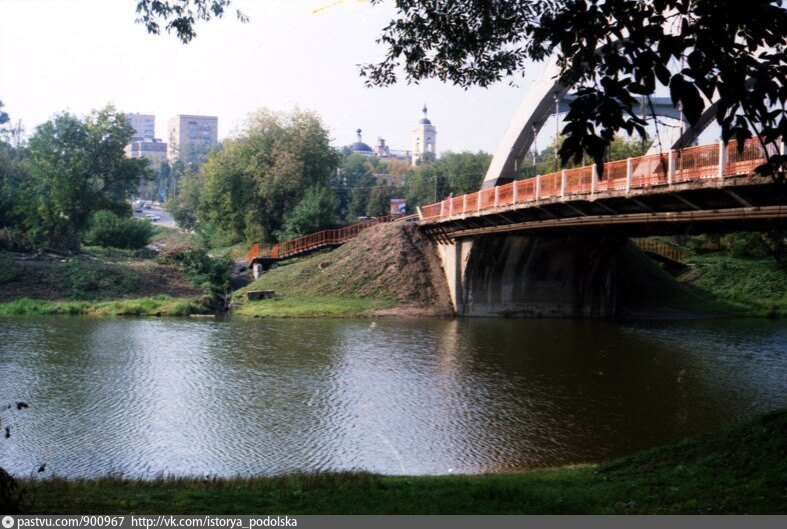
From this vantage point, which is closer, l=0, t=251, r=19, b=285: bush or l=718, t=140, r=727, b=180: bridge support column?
l=718, t=140, r=727, b=180: bridge support column

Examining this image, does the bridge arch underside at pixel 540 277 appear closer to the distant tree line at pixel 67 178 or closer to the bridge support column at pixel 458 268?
the bridge support column at pixel 458 268

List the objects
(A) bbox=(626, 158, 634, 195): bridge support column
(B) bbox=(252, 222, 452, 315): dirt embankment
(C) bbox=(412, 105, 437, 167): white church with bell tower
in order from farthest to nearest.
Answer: (C) bbox=(412, 105, 437, 167): white church with bell tower
(B) bbox=(252, 222, 452, 315): dirt embankment
(A) bbox=(626, 158, 634, 195): bridge support column

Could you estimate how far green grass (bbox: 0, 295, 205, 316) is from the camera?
121ft

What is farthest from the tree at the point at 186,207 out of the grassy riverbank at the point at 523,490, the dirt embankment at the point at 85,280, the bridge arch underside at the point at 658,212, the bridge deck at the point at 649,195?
the grassy riverbank at the point at 523,490

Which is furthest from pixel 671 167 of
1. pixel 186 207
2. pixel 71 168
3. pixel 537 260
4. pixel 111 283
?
pixel 186 207

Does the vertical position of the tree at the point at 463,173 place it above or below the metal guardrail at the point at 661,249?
above

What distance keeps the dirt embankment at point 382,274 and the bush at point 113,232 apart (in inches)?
811

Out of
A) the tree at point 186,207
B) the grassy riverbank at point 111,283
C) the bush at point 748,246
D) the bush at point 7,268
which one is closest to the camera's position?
the grassy riverbank at point 111,283

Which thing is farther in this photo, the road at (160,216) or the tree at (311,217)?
the road at (160,216)

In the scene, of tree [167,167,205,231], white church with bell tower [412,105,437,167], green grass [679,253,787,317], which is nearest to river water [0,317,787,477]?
green grass [679,253,787,317]

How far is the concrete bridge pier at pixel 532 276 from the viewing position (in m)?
36.8

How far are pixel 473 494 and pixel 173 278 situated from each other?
38742 millimetres

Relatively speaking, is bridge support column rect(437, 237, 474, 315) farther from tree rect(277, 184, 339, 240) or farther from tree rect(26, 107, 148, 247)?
tree rect(26, 107, 148, 247)

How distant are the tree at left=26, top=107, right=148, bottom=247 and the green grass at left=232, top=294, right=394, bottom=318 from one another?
2037 centimetres
